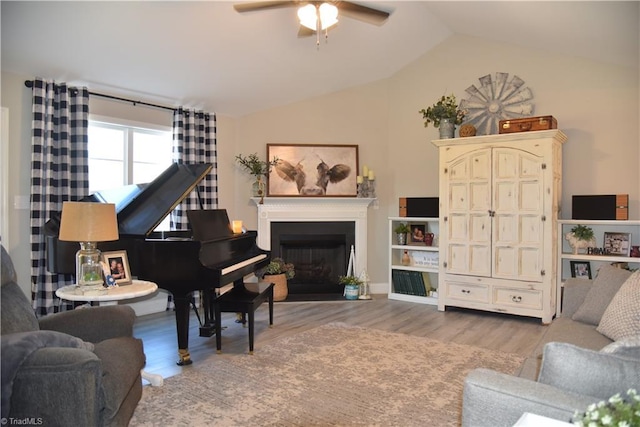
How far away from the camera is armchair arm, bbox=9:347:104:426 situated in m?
1.53

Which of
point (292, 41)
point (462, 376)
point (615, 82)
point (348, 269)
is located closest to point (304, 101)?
point (292, 41)

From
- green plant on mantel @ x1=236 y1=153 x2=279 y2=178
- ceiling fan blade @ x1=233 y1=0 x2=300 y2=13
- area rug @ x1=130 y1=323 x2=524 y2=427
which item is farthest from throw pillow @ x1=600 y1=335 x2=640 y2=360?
green plant on mantel @ x1=236 y1=153 x2=279 y2=178

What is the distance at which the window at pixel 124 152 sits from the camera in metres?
4.50

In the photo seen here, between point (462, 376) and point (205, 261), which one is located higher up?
point (205, 261)

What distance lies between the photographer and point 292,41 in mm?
4484

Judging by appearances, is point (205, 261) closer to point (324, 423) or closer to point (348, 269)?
point (324, 423)

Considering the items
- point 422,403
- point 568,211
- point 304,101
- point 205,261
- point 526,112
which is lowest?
point 422,403

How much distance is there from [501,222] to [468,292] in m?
0.91

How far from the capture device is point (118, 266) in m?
3.06

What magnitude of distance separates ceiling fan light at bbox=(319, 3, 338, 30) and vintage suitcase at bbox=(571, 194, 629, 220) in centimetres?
329

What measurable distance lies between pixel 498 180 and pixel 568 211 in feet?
2.95

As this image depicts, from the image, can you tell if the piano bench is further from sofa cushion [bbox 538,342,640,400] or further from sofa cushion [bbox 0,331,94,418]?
sofa cushion [bbox 538,342,640,400]

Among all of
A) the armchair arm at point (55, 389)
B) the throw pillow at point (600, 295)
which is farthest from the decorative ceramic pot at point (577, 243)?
the armchair arm at point (55, 389)

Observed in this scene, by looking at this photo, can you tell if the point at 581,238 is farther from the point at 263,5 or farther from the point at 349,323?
the point at 263,5
